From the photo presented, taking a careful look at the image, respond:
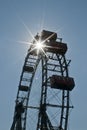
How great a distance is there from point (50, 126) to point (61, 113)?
6.90ft

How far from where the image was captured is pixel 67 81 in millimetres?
40562

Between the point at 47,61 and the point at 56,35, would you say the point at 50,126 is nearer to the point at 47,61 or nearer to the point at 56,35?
the point at 47,61

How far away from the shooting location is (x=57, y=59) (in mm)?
44719

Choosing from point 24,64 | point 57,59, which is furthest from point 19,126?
point 57,59

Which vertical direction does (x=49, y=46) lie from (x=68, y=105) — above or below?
above

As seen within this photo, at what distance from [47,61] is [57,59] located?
1651 millimetres

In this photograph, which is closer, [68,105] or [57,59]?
[68,105]

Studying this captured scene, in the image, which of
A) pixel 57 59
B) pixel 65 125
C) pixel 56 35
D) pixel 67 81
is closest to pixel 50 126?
pixel 65 125

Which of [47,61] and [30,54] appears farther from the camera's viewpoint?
[30,54]

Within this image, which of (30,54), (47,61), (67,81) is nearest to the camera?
(67,81)

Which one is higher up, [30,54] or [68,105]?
[30,54]

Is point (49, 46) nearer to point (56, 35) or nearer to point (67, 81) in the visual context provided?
point (56, 35)

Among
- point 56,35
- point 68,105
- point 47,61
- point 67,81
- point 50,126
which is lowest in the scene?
point 50,126

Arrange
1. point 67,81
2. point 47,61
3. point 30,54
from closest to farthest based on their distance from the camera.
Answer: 1. point 67,81
2. point 47,61
3. point 30,54
